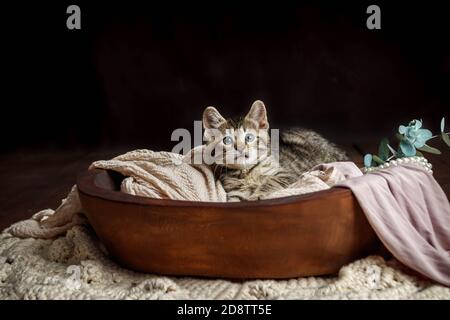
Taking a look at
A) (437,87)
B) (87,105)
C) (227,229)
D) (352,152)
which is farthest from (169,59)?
(227,229)

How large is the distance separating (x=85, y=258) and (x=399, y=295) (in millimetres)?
859

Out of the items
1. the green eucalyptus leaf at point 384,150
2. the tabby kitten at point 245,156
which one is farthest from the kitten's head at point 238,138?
the green eucalyptus leaf at point 384,150

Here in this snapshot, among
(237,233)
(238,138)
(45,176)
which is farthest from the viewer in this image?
(45,176)

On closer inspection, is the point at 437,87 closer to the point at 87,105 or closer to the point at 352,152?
the point at 352,152

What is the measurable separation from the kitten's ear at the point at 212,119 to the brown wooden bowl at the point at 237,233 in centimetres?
44

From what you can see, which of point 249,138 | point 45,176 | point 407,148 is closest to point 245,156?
point 249,138

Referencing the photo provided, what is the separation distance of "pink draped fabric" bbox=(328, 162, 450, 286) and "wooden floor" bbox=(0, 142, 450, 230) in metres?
0.66

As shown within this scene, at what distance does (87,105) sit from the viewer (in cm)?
346

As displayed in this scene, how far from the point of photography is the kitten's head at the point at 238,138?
6.21 ft

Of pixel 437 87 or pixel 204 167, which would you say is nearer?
pixel 204 167

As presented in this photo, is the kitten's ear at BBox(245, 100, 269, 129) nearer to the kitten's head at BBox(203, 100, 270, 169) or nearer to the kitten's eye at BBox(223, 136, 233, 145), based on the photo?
the kitten's head at BBox(203, 100, 270, 169)

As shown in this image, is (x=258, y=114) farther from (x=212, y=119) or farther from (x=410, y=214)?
(x=410, y=214)

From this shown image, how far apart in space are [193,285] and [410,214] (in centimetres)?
61

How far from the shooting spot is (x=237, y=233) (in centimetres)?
156
